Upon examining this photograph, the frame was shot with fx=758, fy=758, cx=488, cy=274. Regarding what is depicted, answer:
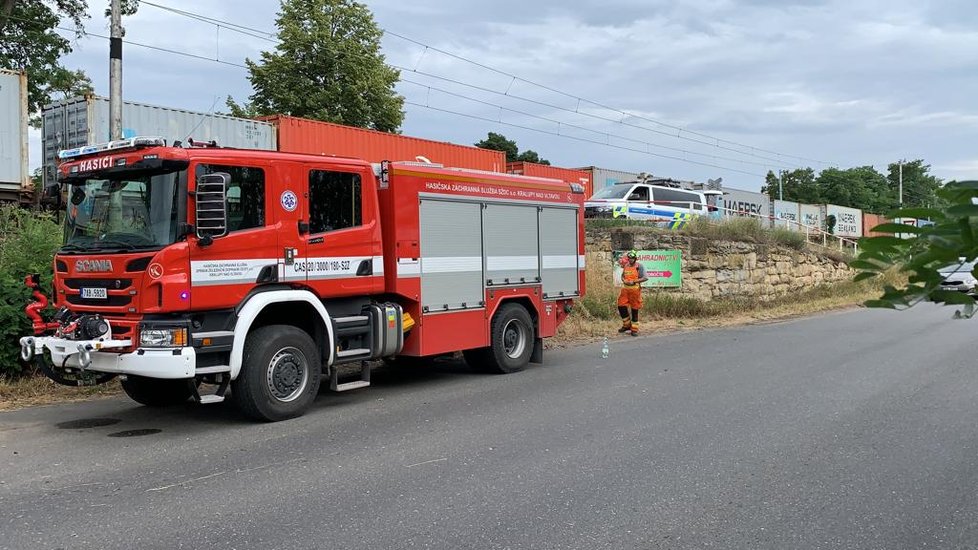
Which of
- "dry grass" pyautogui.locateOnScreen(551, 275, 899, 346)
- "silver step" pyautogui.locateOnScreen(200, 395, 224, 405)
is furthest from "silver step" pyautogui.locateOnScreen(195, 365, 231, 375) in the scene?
"dry grass" pyautogui.locateOnScreen(551, 275, 899, 346)

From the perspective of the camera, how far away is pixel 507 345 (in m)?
10.7

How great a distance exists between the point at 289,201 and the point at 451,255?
8.12ft

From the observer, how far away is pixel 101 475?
222 inches

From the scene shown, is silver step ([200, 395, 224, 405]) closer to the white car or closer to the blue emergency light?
the blue emergency light

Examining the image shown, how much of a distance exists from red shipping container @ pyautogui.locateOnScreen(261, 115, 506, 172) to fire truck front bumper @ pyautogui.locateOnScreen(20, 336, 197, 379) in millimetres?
11115

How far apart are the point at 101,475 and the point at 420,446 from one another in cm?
242

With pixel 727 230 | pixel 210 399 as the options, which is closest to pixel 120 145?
pixel 210 399

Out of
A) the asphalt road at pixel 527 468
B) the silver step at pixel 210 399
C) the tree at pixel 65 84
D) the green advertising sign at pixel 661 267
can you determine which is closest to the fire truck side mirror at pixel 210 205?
the silver step at pixel 210 399

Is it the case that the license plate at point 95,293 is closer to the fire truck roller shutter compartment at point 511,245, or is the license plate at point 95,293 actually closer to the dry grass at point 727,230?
the fire truck roller shutter compartment at point 511,245

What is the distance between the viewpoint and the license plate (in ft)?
22.9

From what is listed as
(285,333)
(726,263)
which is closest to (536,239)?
(285,333)

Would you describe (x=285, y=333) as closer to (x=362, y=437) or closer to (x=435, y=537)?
(x=362, y=437)

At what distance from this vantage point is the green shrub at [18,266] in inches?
341

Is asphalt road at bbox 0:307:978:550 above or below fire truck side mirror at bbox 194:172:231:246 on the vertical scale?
below
